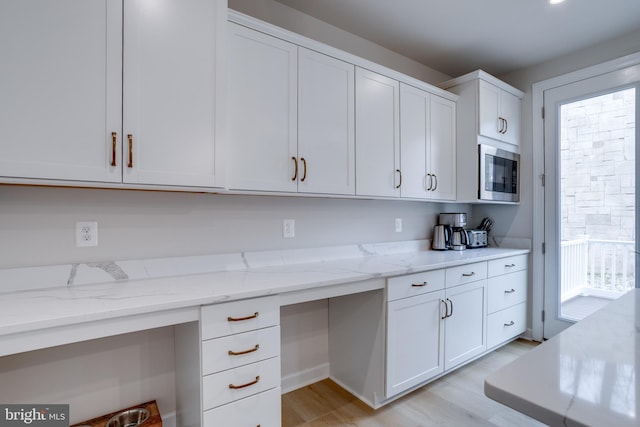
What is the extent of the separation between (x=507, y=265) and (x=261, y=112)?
239cm

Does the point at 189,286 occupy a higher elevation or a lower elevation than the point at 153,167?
lower

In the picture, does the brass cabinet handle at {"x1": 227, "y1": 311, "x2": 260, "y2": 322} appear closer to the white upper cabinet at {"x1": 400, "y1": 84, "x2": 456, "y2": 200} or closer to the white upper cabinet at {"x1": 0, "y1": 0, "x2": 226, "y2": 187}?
the white upper cabinet at {"x1": 0, "y1": 0, "x2": 226, "y2": 187}

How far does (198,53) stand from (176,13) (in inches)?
7.1

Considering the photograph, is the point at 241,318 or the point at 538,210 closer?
the point at 241,318

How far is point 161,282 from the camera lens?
1632mm

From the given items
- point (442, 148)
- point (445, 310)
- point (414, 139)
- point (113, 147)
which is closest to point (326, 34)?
point (414, 139)

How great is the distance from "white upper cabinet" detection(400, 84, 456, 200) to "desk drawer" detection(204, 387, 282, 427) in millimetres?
1631

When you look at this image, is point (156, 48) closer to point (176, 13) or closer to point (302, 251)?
point (176, 13)

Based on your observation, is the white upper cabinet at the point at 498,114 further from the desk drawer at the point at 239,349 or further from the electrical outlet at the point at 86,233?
the electrical outlet at the point at 86,233

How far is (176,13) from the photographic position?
4.94 feet

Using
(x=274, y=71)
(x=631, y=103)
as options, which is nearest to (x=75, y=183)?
(x=274, y=71)

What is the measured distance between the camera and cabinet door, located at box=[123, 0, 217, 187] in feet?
4.65

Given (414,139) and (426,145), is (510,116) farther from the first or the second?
(414,139)

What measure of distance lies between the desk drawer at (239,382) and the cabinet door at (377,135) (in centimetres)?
121
